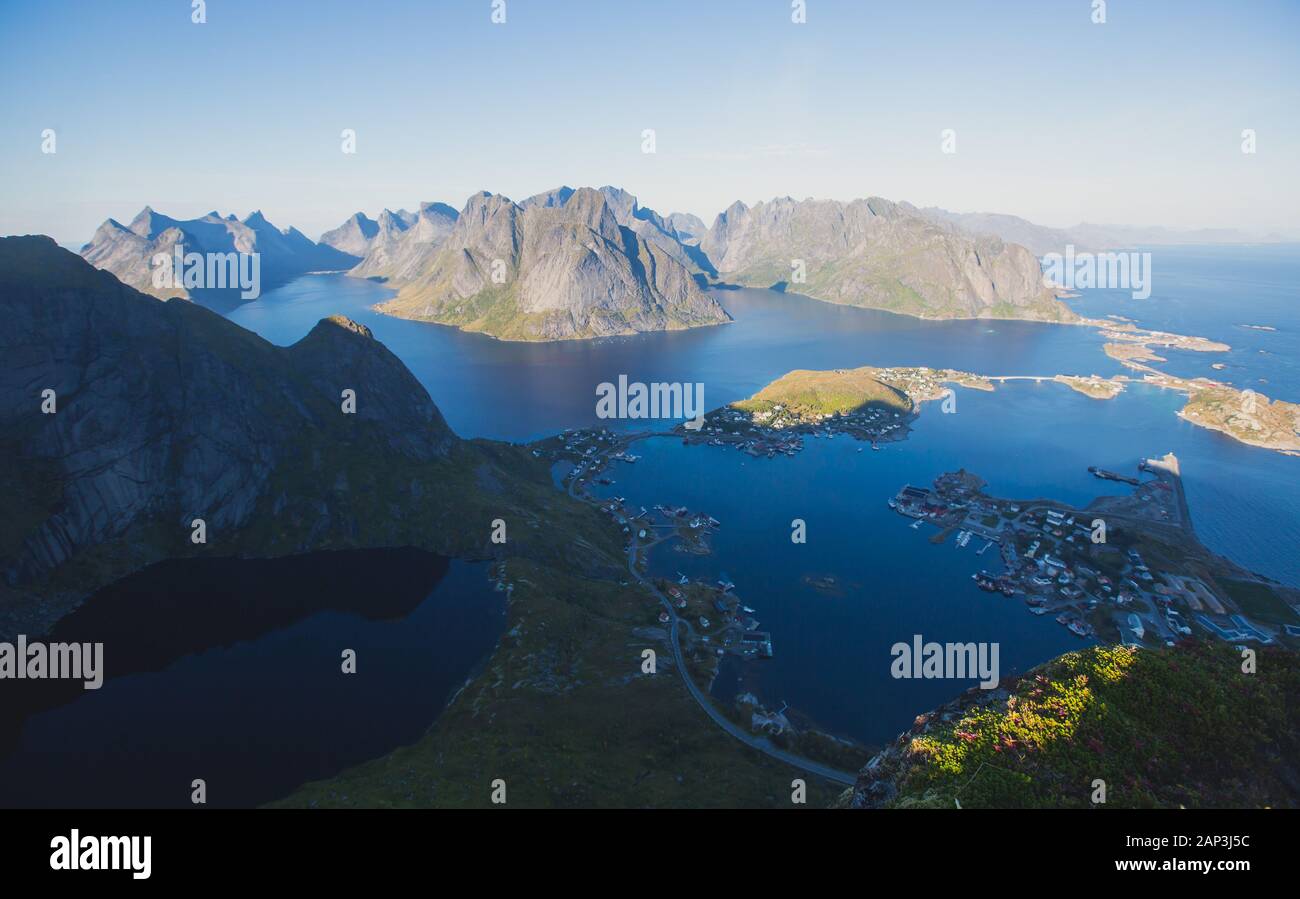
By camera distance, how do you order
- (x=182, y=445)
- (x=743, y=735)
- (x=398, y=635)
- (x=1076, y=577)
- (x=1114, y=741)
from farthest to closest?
(x=1076, y=577), (x=182, y=445), (x=398, y=635), (x=743, y=735), (x=1114, y=741)

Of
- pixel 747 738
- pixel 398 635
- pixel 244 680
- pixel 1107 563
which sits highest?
pixel 1107 563

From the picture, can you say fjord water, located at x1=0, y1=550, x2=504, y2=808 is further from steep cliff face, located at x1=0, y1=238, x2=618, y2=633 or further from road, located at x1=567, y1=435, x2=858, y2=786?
road, located at x1=567, y1=435, x2=858, y2=786

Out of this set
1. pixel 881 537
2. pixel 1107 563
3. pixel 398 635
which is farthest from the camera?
pixel 881 537

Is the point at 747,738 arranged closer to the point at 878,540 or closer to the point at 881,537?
the point at 878,540

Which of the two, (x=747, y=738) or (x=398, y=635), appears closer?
(x=747, y=738)

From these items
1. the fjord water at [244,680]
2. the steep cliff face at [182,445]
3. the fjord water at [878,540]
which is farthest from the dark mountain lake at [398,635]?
the steep cliff face at [182,445]

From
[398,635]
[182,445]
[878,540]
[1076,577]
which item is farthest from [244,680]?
[1076,577]
